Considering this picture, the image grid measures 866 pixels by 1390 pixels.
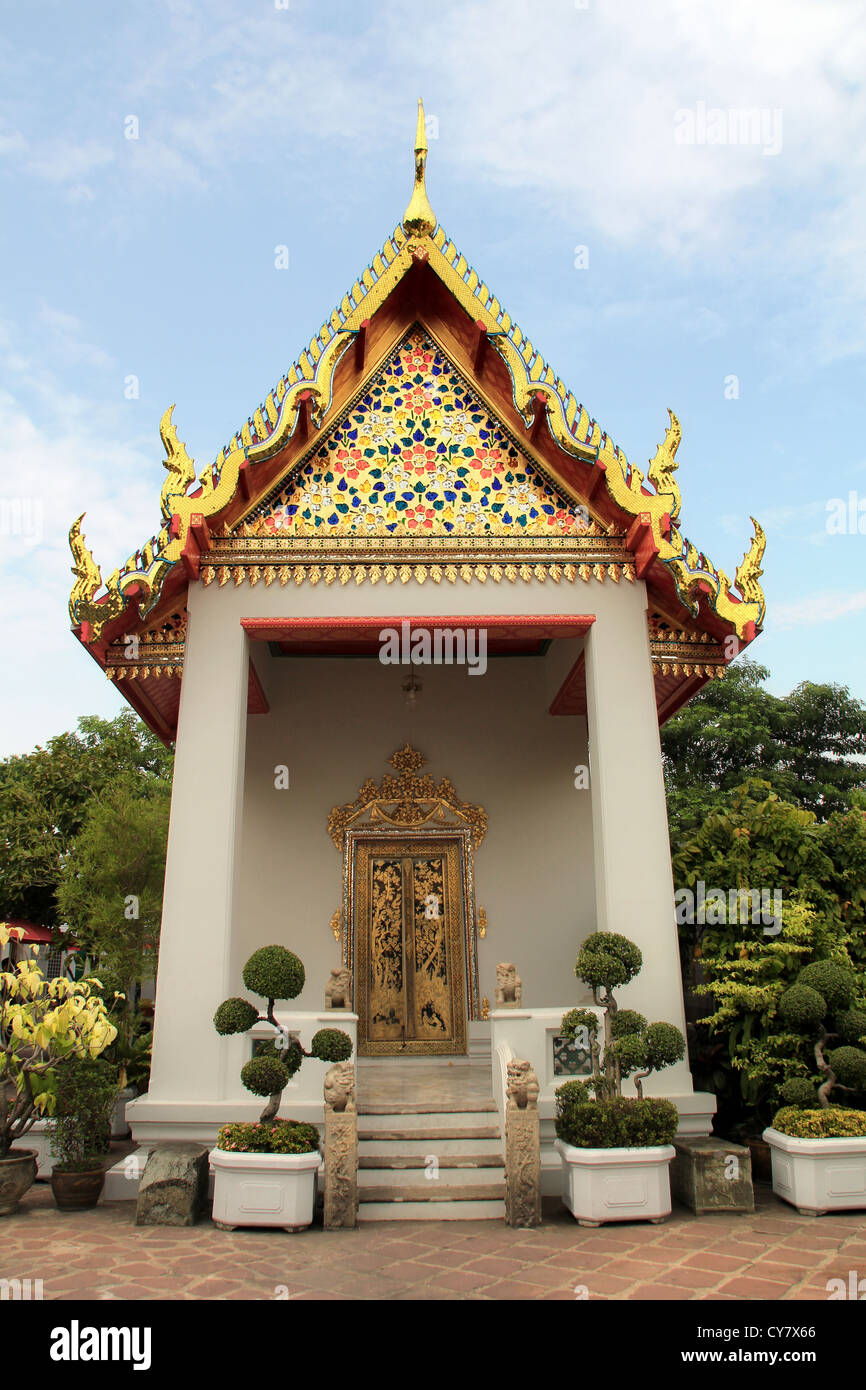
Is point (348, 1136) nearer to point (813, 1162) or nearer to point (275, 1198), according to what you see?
point (275, 1198)

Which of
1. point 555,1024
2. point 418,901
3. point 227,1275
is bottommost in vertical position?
point 227,1275

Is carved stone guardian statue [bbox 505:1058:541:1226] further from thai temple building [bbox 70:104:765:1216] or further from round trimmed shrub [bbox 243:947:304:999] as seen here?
round trimmed shrub [bbox 243:947:304:999]

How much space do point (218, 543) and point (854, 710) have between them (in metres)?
15.3

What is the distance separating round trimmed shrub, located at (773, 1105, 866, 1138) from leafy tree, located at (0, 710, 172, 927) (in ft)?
27.1

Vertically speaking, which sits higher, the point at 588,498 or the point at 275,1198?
the point at 588,498

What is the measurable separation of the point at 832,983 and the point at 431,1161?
8.63 feet

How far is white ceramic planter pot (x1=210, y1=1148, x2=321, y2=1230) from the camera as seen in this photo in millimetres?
4883

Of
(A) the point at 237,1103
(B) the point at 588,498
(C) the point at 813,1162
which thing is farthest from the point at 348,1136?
(B) the point at 588,498

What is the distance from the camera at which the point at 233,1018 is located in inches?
202

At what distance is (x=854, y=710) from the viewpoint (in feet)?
60.2

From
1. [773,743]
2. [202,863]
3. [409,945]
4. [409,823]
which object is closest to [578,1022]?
[202,863]

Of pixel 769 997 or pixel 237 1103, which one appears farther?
pixel 769 997

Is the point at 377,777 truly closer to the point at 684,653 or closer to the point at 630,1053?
the point at 684,653

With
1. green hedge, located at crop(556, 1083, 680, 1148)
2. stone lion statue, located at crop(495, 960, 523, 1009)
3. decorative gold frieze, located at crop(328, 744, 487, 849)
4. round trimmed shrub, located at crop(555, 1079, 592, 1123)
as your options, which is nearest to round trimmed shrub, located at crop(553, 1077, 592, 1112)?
round trimmed shrub, located at crop(555, 1079, 592, 1123)
